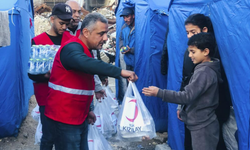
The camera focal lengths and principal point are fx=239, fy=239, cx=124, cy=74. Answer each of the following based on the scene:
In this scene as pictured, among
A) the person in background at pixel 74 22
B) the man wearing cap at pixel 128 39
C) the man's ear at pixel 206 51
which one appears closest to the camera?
the man's ear at pixel 206 51

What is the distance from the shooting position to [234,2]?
1923 millimetres

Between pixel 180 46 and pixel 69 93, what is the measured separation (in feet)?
5.42

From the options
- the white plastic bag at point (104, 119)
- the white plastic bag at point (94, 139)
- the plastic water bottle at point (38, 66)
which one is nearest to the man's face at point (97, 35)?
the plastic water bottle at point (38, 66)

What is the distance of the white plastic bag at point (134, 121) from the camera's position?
268 cm

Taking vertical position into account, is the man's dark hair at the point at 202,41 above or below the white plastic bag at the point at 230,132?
above

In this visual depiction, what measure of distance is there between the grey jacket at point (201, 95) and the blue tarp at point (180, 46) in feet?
0.46

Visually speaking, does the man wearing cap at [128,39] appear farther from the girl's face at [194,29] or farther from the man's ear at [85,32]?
the man's ear at [85,32]

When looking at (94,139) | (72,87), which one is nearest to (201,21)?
(72,87)

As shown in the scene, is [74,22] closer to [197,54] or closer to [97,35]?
[97,35]

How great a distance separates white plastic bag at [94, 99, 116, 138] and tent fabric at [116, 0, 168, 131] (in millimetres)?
924

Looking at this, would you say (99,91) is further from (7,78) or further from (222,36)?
(7,78)

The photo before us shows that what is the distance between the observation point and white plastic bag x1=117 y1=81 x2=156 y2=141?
268cm

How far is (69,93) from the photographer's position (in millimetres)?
1989

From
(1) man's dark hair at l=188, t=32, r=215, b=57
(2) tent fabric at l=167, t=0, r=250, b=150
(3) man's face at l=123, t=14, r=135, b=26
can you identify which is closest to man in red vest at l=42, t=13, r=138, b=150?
(1) man's dark hair at l=188, t=32, r=215, b=57
